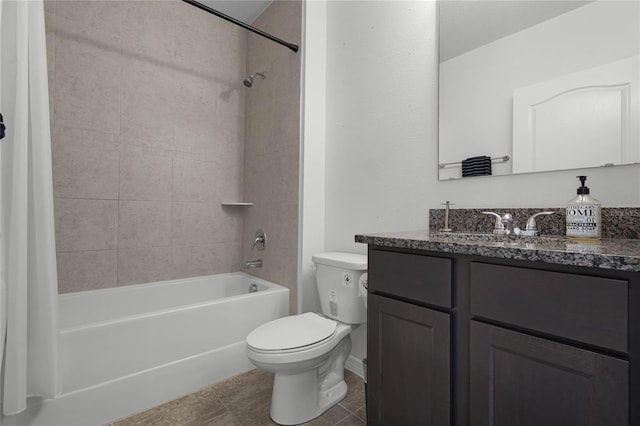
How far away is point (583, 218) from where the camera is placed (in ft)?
3.12

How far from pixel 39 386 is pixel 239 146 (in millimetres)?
1956

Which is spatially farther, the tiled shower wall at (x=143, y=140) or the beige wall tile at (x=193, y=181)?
the beige wall tile at (x=193, y=181)

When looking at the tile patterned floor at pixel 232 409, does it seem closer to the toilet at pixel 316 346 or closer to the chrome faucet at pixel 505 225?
the toilet at pixel 316 346

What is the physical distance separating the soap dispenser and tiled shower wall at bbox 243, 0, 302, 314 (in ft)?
4.74

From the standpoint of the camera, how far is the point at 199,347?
1699 millimetres

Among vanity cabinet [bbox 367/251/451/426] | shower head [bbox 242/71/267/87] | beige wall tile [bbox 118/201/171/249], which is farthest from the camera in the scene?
shower head [bbox 242/71/267/87]

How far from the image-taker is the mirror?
40.0 inches

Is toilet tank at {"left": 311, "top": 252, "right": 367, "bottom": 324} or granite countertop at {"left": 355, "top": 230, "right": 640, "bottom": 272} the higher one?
granite countertop at {"left": 355, "top": 230, "right": 640, "bottom": 272}

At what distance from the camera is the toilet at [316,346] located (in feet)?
4.24

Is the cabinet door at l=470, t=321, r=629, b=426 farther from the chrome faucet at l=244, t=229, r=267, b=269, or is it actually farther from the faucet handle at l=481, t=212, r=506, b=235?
the chrome faucet at l=244, t=229, r=267, b=269

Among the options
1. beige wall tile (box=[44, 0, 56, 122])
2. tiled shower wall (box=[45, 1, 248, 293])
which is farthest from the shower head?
beige wall tile (box=[44, 0, 56, 122])

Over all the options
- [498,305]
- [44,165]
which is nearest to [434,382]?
[498,305]

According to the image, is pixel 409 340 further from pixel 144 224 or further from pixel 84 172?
pixel 84 172

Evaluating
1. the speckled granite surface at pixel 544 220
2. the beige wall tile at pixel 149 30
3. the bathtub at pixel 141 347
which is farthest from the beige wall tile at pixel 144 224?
the speckled granite surface at pixel 544 220
